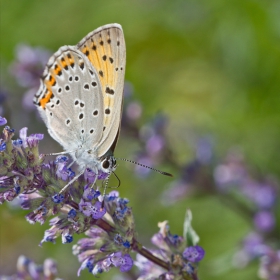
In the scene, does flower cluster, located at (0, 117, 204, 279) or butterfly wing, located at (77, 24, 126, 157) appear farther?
butterfly wing, located at (77, 24, 126, 157)

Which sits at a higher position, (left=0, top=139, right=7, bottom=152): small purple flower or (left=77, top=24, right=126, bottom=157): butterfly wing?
(left=77, top=24, right=126, bottom=157): butterfly wing

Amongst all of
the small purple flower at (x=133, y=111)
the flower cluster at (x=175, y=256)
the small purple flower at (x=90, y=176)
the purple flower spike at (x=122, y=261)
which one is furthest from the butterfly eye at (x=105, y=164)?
the small purple flower at (x=133, y=111)

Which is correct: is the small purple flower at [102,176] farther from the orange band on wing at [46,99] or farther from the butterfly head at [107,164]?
the orange band on wing at [46,99]

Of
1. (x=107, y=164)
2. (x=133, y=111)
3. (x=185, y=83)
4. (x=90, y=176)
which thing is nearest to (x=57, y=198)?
(x=90, y=176)

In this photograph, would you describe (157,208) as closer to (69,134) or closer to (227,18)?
(227,18)

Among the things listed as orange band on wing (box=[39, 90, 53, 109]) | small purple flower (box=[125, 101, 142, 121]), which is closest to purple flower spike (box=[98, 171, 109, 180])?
orange band on wing (box=[39, 90, 53, 109])

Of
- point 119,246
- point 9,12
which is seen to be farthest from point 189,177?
point 9,12

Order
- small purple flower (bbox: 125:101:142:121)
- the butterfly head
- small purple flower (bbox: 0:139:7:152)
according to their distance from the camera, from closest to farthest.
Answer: small purple flower (bbox: 0:139:7:152), the butterfly head, small purple flower (bbox: 125:101:142:121)

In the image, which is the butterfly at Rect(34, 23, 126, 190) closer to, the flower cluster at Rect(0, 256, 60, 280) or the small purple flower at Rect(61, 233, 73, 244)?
the flower cluster at Rect(0, 256, 60, 280)
